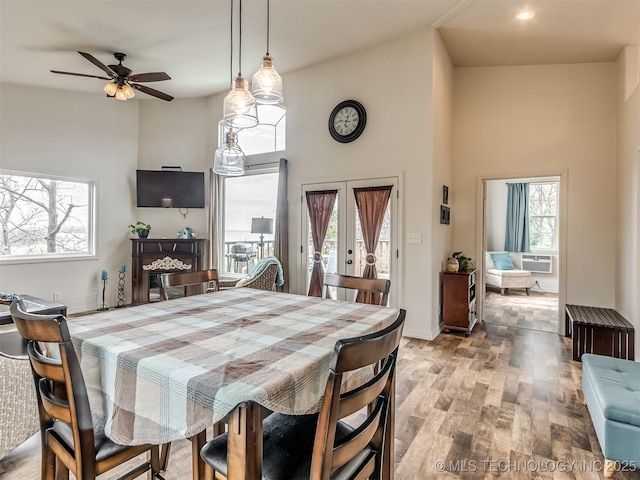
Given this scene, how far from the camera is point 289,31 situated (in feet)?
12.6

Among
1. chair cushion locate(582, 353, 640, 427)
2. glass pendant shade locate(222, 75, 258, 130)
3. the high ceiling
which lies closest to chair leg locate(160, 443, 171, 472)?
glass pendant shade locate(222, 75, 258, 130)

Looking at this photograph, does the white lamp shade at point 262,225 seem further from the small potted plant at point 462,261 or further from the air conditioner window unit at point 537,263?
the air conditioner window unit at point 537,263

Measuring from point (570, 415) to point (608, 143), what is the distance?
11.6ft

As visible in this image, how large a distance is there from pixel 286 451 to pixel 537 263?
305 inches

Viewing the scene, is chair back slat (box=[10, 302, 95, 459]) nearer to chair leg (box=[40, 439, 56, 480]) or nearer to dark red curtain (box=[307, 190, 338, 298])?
chair leg (box=[40, 439, 56, 480])

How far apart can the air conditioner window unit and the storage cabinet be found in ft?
12.9

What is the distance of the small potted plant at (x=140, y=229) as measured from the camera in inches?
215

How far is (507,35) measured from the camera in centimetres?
387

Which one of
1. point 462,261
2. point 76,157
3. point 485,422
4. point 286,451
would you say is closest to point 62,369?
point 286,451

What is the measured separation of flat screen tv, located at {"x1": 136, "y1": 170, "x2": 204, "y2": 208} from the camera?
555cm

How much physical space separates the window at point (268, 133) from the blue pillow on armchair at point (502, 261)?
17.1ft

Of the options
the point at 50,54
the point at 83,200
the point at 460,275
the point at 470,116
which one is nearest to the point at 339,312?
the point at 460,275

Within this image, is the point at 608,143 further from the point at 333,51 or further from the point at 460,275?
the point at 333,51

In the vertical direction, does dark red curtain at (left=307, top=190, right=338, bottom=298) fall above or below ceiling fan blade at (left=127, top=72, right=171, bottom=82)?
below
